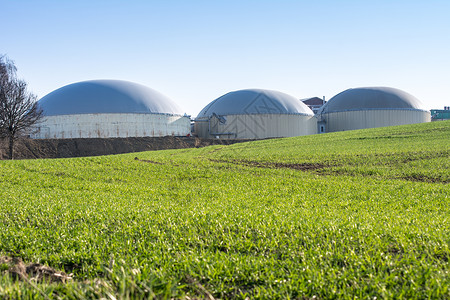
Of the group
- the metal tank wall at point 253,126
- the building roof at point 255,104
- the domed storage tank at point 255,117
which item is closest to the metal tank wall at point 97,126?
the metal tank wall at point 253,126

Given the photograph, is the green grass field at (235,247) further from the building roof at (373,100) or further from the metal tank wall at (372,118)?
the building roof at (373,100)

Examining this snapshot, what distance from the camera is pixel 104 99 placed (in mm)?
46469

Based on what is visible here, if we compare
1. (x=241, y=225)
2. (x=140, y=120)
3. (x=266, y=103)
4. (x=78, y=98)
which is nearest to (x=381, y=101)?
(x=266, y=103)

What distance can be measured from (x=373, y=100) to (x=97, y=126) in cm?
4441

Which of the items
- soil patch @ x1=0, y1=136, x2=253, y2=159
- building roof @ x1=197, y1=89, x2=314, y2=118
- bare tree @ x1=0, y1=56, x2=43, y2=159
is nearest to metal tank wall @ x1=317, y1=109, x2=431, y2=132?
building roof @ x1=197, y1=89, x2=314, y2=118

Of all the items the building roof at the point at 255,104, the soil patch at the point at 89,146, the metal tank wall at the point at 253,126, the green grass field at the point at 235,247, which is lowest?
the green grass field at the point at 235,247

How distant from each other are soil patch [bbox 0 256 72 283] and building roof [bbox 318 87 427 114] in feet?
197

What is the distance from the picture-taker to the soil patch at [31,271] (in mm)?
3792

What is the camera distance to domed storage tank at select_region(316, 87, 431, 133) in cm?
5791

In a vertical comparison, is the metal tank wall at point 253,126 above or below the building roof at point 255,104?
below

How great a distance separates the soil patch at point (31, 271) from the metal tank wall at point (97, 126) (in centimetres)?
4330

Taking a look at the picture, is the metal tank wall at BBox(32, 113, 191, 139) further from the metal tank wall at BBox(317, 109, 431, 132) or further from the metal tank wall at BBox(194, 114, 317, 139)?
the metal tank wall at BBox(317, 109, 431, 132)

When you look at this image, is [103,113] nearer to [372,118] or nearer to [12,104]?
[12,104]

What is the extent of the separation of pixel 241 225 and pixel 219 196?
4.50m
